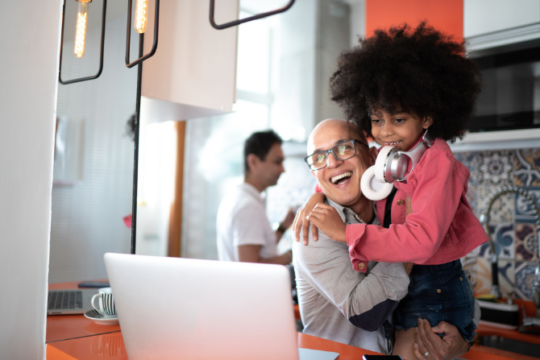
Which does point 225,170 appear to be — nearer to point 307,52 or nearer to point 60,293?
point 307,52

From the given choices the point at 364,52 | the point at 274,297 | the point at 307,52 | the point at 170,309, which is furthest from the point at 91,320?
the point at 307,52

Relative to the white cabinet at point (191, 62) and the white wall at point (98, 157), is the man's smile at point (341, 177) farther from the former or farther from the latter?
the white wall at point (98, 157)

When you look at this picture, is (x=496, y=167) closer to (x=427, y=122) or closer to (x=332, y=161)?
(x=427, y=122)

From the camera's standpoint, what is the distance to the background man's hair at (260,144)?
284cm

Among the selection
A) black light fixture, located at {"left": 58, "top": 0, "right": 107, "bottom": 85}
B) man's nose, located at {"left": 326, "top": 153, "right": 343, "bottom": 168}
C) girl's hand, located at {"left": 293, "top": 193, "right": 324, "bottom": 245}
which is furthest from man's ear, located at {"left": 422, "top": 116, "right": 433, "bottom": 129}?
black light fixture, located at {"left": 58, "top": 0, "right": 107, "bottom": 85}

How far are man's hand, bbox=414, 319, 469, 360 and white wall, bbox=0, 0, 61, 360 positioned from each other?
1067mm

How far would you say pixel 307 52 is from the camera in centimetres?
322

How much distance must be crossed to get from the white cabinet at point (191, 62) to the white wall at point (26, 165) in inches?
12.7

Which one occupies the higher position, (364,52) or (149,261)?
(364,52)

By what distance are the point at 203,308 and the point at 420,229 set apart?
2.15 ft

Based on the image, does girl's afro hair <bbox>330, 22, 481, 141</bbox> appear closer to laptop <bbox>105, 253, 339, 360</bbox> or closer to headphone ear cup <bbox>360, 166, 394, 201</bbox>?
headphone ear cup <bbox>360, 166, 394, 201</bbox>

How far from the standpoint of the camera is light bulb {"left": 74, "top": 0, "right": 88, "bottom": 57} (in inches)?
52.1

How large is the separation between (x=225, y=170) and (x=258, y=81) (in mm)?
868

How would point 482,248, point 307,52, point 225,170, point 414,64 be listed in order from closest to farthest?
point 414,64 → point 482,248 → point 307,52 → point 225,170
